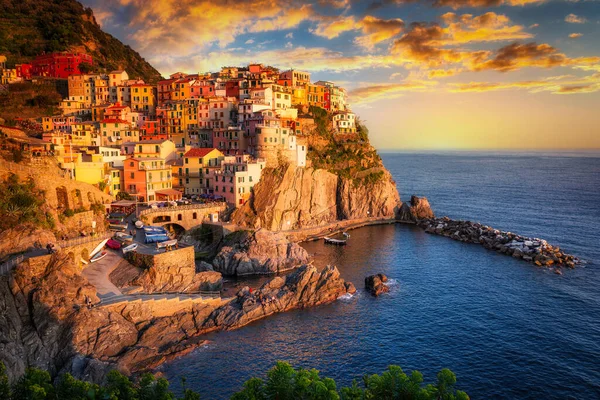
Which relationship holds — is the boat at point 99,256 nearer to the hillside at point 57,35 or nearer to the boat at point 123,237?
the boat at point 123,237

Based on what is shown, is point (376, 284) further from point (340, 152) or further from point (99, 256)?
point (340, 152)

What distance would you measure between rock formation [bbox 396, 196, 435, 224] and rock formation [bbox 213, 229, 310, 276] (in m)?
32.4

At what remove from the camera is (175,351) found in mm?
34375

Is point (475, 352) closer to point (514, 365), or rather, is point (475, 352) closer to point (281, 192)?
point (514, 365)

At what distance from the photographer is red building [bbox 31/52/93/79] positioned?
323 ft

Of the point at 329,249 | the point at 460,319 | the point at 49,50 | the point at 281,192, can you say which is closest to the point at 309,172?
the point at 281,192

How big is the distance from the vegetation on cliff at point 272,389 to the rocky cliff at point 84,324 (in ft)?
23.9

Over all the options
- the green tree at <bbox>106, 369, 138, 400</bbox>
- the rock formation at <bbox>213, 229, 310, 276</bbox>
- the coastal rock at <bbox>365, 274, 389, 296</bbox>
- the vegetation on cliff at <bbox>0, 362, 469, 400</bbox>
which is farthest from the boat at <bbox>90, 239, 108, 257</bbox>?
the coastal rock at <bbox>365, 274, 389, 296</bbox>

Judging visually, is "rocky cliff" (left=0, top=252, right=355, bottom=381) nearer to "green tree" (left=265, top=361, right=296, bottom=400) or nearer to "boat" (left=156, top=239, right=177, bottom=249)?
"boat" (left=156, top=239, right=177, bottom=249)

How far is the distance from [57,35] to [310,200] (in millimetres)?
82143

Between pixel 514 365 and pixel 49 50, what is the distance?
117403 mm

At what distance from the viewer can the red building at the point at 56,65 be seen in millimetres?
98438

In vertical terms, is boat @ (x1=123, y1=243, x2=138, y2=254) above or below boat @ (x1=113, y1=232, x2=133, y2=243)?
below

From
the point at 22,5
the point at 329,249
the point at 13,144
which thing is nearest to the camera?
the point at 13,144
